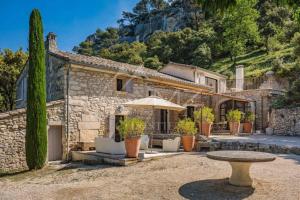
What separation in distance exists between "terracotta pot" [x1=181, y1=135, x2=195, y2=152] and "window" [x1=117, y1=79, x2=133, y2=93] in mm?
4343

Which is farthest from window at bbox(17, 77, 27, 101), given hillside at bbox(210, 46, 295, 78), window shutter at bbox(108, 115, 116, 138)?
hillside at bbox(210, 46, 295, 78)

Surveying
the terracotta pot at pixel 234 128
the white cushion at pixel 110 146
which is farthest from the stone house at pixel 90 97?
the terracotta pot at pixel 234 128

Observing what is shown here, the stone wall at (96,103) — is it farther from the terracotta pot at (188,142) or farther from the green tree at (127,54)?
the green tree at (127,54)

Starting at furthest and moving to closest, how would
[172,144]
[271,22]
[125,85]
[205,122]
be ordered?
1. [271,22]
2. [125,85]
3. [205,122]
4. [172,144]

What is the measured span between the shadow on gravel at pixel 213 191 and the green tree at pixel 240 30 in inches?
1353

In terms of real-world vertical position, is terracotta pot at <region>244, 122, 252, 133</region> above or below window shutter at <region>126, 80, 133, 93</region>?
below

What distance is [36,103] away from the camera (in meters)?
11.5

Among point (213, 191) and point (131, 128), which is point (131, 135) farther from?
point (213, 191)

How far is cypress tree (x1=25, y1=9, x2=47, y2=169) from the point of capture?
37.0 ft

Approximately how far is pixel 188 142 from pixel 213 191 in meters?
5.94

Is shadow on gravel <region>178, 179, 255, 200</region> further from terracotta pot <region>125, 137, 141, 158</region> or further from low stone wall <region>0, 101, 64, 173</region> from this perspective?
low stone wall <region>0, 101, 64, 173</region>

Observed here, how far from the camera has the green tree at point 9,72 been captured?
24609mm

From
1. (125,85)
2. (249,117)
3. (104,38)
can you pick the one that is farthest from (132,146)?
(104,38)

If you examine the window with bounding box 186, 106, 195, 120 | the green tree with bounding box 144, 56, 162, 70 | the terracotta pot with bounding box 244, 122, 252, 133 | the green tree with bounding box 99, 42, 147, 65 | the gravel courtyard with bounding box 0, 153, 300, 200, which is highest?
the green tree with bounding box 99, 42, 147, 65
